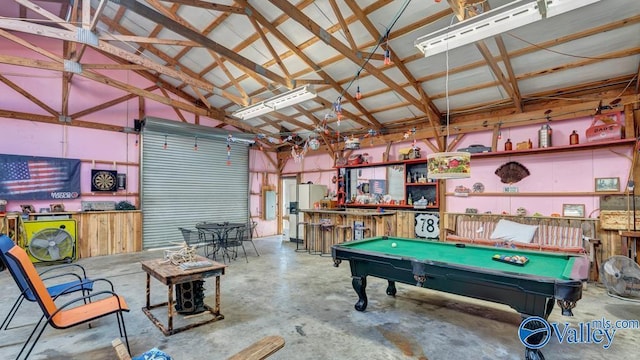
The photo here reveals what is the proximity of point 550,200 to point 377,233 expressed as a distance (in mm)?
3487

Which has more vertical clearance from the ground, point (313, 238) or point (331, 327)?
point (313, 238)

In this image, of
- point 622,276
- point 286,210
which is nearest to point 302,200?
point 286,210

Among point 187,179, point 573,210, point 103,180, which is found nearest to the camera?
point 573,210

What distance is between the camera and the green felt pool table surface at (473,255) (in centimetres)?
284

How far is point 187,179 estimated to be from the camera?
30.1ft

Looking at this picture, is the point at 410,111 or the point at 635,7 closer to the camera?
the point at 635,7

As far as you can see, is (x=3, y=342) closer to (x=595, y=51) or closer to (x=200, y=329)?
(x=200, y=329)

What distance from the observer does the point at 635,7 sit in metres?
4.12

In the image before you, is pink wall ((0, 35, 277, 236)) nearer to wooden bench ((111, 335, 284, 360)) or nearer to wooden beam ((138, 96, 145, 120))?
wooden beam ((138, 96, 145, 120))

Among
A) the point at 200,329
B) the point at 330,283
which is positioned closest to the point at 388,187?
the point at 330,283

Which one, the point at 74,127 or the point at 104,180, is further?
the point at 104,180

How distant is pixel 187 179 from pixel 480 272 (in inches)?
331

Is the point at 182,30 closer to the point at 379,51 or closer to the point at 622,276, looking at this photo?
the point at 379,51

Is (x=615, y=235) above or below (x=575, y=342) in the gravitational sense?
above
